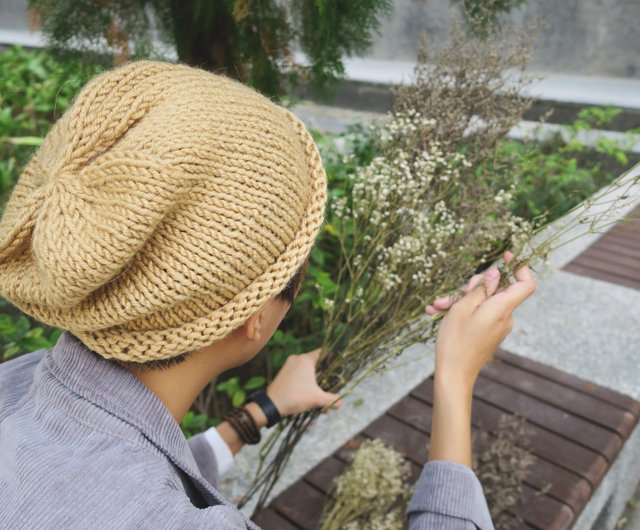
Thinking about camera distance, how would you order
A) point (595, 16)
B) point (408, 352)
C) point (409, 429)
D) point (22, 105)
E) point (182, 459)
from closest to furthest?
point (182, 459)
point (409, 429)
point (408, 352)
point (22, 105)
point (595, 16)

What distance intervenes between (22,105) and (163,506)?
4.17 metres

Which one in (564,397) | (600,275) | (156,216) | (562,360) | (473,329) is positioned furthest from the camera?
(600,275)

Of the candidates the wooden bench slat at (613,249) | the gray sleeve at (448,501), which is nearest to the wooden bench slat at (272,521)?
the gray sleeve at (448,501)

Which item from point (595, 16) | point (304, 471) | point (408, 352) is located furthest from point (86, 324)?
point (595, 16)

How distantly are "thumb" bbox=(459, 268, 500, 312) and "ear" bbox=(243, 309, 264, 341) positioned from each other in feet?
1.48

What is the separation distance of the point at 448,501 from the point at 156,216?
782mm

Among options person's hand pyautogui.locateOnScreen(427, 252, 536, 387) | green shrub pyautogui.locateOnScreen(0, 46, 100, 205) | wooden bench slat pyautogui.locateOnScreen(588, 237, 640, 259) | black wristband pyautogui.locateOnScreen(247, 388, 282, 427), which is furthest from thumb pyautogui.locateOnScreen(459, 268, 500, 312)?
wooden bench slat pyautogui.locateOnScreen(588, 237, 640, 259)

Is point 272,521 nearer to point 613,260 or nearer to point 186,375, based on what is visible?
point 186,375

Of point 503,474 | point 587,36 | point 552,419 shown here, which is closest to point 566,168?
point 552,419

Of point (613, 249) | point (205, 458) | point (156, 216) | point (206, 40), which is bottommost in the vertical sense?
point (613, 249)

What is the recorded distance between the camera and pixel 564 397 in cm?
249

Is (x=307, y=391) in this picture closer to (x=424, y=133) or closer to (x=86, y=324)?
(x=86, y=324)

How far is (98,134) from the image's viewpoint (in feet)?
3.24

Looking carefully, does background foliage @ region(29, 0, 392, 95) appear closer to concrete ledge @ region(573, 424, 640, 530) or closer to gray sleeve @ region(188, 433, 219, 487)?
gray sleeve @ region(188, 433, 219, 487)
